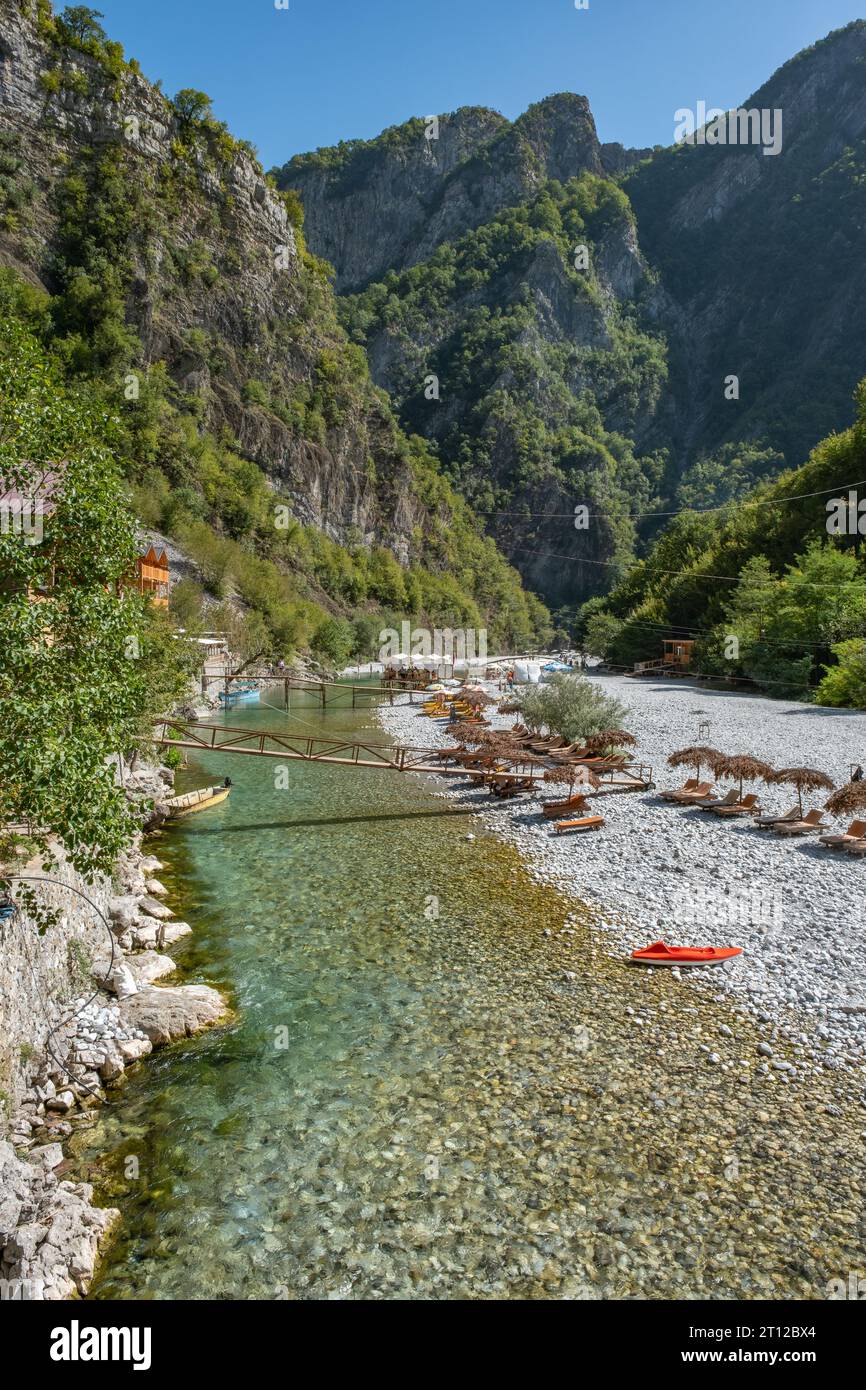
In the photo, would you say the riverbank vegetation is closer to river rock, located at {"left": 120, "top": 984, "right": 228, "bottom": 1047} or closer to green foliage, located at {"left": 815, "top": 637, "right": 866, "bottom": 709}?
green foliage, located at {"left": 815, "top": 637, "right": 866, "bottom": 709}

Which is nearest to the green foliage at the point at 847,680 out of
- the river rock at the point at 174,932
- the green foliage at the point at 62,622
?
the river rock at the point at 174,932

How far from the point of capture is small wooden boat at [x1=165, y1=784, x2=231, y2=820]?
1834 centimetres

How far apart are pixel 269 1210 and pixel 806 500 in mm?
63656

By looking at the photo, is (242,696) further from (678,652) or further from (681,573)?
(681,573)

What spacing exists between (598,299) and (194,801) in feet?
592

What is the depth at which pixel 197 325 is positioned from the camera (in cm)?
7581

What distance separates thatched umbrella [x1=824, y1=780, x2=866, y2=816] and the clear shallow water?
674 centimetres

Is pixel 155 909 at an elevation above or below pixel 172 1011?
above

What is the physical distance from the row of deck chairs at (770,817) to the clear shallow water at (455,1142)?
22.4ft

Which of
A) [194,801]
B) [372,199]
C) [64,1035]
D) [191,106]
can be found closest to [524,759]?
[194,801]

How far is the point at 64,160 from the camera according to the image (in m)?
65.8

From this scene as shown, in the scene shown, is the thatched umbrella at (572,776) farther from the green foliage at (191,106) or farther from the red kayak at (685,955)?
the green foliage at (191,106)

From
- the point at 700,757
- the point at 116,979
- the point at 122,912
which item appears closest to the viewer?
the point at 116,979

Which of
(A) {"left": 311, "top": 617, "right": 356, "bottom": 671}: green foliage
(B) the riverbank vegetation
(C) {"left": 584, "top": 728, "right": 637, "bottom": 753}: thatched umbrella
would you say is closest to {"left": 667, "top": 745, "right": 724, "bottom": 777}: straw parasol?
(C) {"left": 584, "top": 728, "right": 637, "bottom": 753}: thatched umbrella
